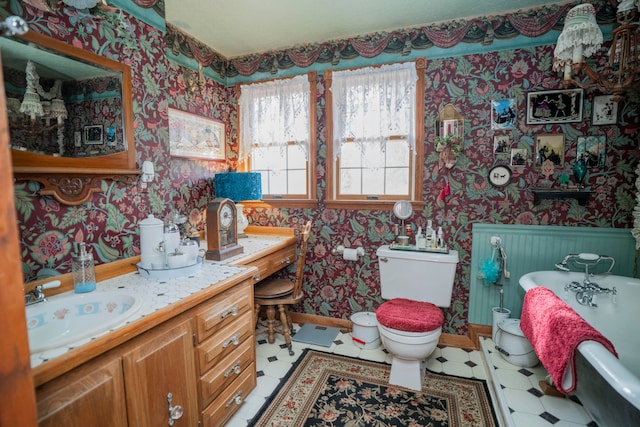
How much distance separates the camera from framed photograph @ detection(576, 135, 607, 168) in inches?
88.1

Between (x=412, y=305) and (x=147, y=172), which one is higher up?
(x=147, y=172)

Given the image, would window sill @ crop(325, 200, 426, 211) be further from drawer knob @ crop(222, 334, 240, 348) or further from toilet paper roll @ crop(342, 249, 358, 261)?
drawer knob @ crop(222, 334, 240, 348)

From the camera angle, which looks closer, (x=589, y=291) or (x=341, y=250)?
(x=589, y=291)

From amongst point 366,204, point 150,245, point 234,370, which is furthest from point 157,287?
point 366,204

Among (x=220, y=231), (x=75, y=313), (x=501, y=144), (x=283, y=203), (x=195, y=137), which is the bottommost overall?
(x=75, y=313)

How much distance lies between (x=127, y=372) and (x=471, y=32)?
303 centimetres

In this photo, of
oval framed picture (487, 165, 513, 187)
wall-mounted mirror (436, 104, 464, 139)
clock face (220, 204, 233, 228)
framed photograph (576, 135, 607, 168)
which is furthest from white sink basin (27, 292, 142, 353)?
framed photograph (576, 135, 607, 168)

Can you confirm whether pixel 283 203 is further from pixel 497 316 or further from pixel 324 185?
pixel 497 316

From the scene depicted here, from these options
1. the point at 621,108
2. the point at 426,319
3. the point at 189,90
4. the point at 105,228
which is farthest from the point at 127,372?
the point at 621,108

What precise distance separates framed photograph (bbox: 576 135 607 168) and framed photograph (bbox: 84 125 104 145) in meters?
3.15

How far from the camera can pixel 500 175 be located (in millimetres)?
2436

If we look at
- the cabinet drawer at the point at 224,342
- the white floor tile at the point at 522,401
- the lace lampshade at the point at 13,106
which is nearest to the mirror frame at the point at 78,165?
the lace lampshade at the point at 13,106

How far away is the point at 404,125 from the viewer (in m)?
2.63

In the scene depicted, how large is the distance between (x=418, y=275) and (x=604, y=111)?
1.77m
